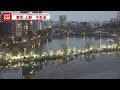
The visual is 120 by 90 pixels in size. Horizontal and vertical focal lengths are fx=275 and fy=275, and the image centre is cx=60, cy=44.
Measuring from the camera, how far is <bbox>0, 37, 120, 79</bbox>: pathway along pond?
13.8 ft

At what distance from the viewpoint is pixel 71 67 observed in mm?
5238

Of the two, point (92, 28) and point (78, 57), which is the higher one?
point (92, 28)

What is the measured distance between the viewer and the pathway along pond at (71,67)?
420cm

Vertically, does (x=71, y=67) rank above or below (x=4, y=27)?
below

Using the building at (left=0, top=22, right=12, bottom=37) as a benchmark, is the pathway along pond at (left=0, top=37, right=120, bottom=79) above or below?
below

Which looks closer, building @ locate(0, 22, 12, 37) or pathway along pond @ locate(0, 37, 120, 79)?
building @ locate(0, 22, 12, 37)

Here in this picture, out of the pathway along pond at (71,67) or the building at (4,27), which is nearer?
the building at (4,27)

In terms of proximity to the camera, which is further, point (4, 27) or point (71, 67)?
point (71, 67)

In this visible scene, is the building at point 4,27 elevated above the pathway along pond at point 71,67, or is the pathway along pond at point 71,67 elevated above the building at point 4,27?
the building at point 4,27
